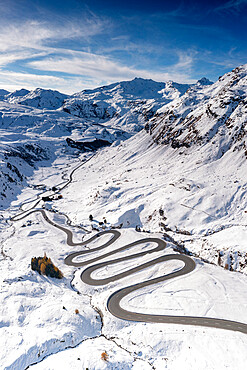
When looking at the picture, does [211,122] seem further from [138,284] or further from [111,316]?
[111,316]

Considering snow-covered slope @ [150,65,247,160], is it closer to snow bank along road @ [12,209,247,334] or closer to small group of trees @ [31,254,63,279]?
snow bank along road @ [12,209,247,334]

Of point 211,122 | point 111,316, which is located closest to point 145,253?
point 111,316

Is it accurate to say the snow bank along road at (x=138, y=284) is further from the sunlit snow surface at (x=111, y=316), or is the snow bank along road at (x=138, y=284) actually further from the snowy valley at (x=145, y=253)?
the sunlit snow surface at (x=111, y=316)

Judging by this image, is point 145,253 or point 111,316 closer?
point 111,316

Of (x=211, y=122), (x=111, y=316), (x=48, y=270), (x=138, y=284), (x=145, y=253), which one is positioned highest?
(x=211, y=122)

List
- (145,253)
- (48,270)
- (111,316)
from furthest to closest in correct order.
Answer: (145,253) < (48,270) < (111,316)

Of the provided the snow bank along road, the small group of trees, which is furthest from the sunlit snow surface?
the small group of trees

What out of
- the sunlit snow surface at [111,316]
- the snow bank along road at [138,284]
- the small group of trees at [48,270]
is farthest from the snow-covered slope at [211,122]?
the small group of trees at [48,270]

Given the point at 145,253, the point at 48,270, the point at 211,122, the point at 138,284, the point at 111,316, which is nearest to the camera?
the point at 111,316

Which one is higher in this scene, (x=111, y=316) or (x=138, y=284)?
(x=138, y=284)

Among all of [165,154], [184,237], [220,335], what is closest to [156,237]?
[184,237]
